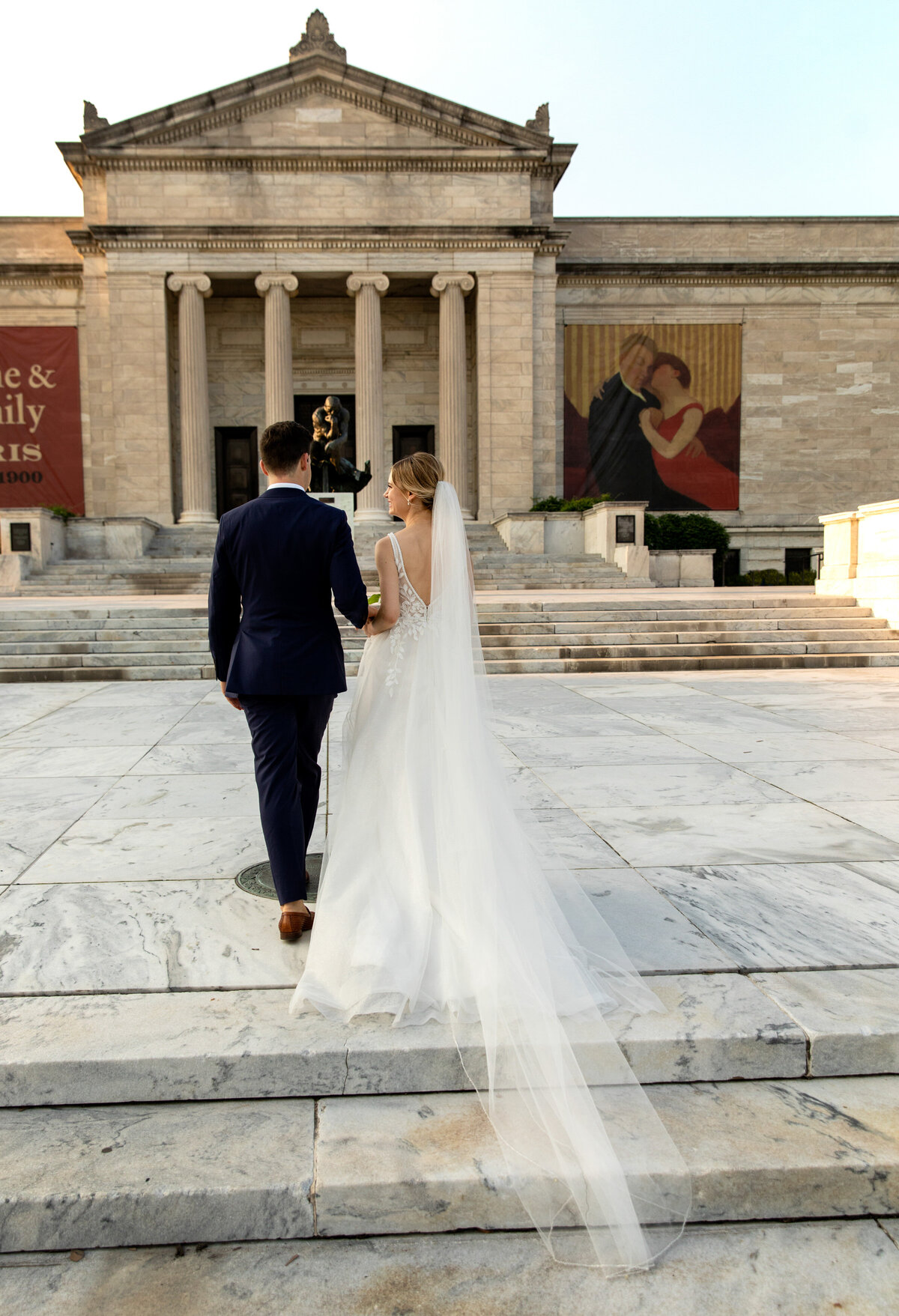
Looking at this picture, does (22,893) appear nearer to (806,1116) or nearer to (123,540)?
(806,1116)

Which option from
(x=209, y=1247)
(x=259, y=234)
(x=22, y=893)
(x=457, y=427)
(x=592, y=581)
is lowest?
(x=209, y=1247)

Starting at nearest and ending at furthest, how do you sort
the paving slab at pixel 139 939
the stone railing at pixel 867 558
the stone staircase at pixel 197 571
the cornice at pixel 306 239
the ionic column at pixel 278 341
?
the paving slab at pixel 139 939
the stone railing at pixel 867 558
the stone staircase at pixel 197 571
the cornice at pixel 306 239
the ionic column at pixel 278 341

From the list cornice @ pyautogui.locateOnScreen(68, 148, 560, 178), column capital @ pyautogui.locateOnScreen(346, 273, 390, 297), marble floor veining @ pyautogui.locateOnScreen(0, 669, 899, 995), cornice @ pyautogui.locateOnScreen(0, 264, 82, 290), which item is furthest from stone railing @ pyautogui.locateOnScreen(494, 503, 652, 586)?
cornice @ pyautogui.locateOnScreen(0, 264, 82, 290)

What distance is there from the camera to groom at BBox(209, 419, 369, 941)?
11.0ft

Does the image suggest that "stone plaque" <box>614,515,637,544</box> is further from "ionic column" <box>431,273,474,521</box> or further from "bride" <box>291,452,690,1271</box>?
"bride" <box>291,452,690,1271</box>

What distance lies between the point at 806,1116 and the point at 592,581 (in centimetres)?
1871

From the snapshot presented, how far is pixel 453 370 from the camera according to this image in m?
27.2

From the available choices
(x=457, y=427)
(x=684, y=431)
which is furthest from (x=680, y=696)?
(x=684, y=431)

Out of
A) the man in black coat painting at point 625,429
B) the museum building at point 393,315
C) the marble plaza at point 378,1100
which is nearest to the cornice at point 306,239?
the museum building at point 393,315

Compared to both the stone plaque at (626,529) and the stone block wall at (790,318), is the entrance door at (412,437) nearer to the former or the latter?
the stone block wall at (790,318)

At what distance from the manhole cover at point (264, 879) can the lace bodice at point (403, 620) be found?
1109 mm

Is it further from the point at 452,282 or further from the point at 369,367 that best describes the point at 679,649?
the point at 452,282

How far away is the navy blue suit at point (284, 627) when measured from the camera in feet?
11.0

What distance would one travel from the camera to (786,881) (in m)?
4.04
